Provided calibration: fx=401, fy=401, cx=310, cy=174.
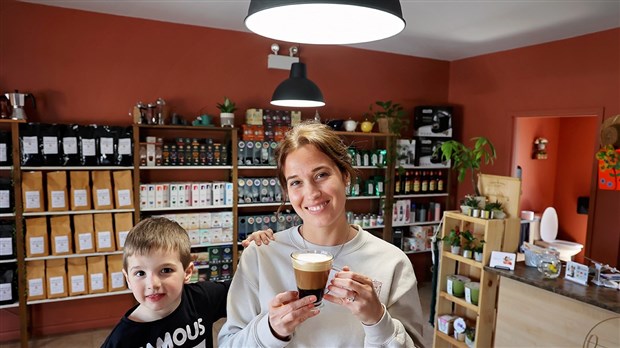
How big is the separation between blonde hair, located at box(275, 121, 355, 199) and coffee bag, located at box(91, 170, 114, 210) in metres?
2.91

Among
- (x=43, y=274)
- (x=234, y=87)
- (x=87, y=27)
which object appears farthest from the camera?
(x=234, y=87)

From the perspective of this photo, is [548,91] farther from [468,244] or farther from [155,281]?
[155,281]

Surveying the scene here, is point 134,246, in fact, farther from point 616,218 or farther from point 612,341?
point 616,218

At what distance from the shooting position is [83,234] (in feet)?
11.7

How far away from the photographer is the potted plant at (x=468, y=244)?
3190 mm

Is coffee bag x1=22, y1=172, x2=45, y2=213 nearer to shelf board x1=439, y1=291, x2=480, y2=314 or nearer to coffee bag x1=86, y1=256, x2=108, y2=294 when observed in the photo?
coffee bag x1=86, y1=256, x2=108, y2=294

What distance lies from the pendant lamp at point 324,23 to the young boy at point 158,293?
829 mm

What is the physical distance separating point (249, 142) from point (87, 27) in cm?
184

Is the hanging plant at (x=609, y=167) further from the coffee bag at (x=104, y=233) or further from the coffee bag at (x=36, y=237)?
the coffee bag at (x=36, y=237)

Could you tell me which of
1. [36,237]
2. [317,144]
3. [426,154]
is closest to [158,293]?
[317,144]

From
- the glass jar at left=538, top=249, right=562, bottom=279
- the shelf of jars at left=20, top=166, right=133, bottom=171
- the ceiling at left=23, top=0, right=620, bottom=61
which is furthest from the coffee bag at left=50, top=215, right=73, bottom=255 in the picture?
the glass jar at left=538, top=249, right=562, bottom=279

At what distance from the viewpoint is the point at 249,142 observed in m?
4.21

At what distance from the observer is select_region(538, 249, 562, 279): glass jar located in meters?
2.73

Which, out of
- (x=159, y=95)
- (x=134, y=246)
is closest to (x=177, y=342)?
(x=134, y=246)
